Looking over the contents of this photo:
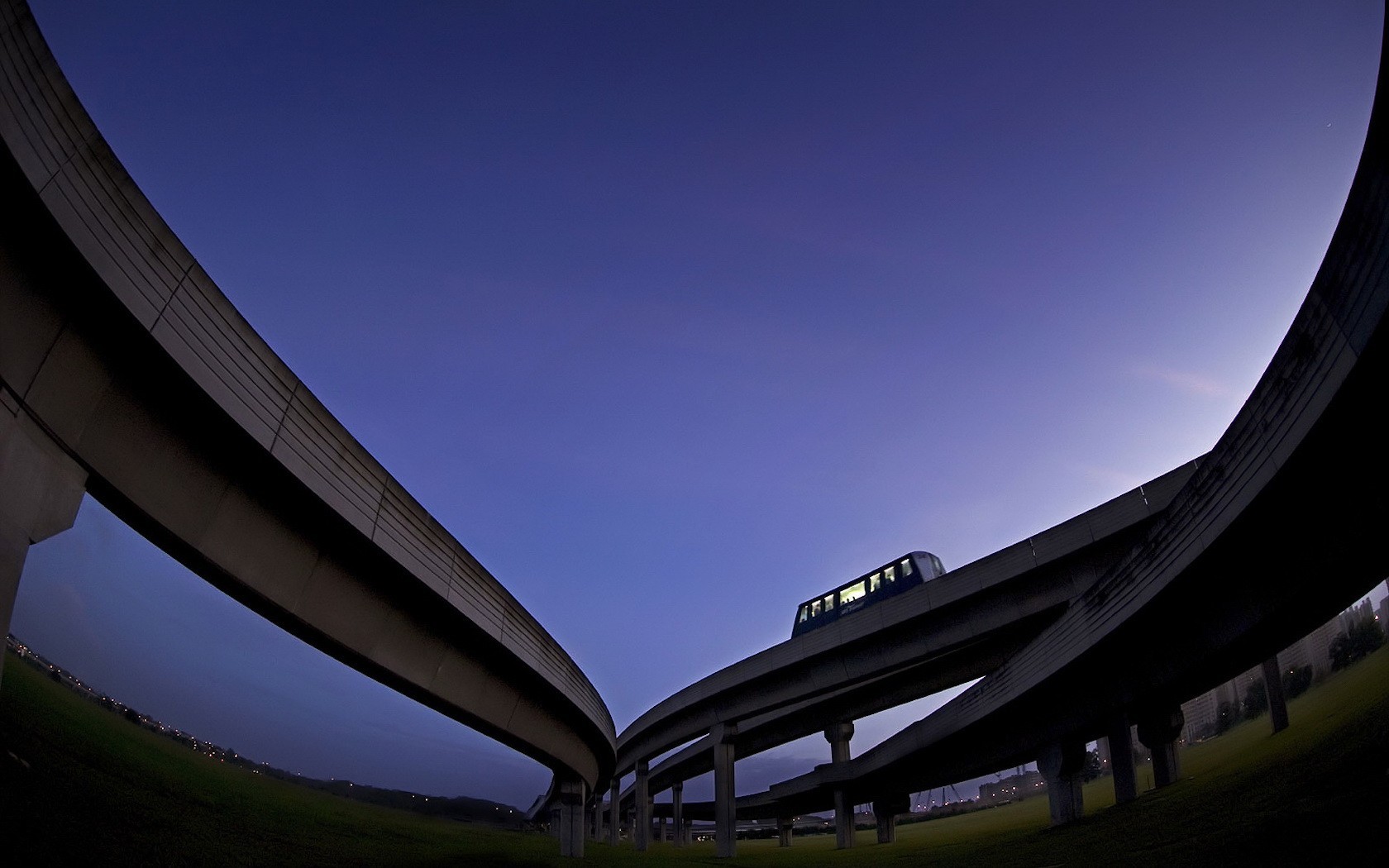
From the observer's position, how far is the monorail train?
119 ft

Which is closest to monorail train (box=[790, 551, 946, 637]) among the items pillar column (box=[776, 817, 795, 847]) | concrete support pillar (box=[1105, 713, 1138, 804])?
concrete support pillar (box=[1105, 713, 1138, 804])

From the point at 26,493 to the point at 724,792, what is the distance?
1380 inches

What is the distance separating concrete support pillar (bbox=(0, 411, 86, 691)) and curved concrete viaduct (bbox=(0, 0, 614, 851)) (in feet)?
0.06

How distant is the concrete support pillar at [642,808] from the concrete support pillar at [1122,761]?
35.0 meters

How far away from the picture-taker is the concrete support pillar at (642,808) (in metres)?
49.5

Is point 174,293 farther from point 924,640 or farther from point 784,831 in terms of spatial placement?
point 784,831

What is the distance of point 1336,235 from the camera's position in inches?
328

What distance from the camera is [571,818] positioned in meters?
30.6

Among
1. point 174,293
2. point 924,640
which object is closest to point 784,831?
point 924,640

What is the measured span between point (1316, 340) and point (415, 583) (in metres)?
13.8

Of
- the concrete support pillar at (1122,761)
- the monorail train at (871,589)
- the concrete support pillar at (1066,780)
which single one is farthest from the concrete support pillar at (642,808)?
the concrete support pillar at (1122,761)

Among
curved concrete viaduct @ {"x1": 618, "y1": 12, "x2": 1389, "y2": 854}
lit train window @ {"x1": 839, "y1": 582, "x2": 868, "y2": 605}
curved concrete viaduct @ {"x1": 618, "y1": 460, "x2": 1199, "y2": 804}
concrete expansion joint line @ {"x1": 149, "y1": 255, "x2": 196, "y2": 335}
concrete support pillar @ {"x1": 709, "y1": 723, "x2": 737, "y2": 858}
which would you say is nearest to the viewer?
concrete expansion joint line @ {"x1": 149, "y1": 255, "x2": 196, "y2": 335}

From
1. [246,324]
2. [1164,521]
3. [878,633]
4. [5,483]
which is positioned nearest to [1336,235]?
[1164,521]

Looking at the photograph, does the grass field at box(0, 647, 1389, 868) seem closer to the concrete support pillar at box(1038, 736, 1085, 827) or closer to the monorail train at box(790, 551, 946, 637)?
the concrete support pillar at box(1038, 736, 1085, 827)
